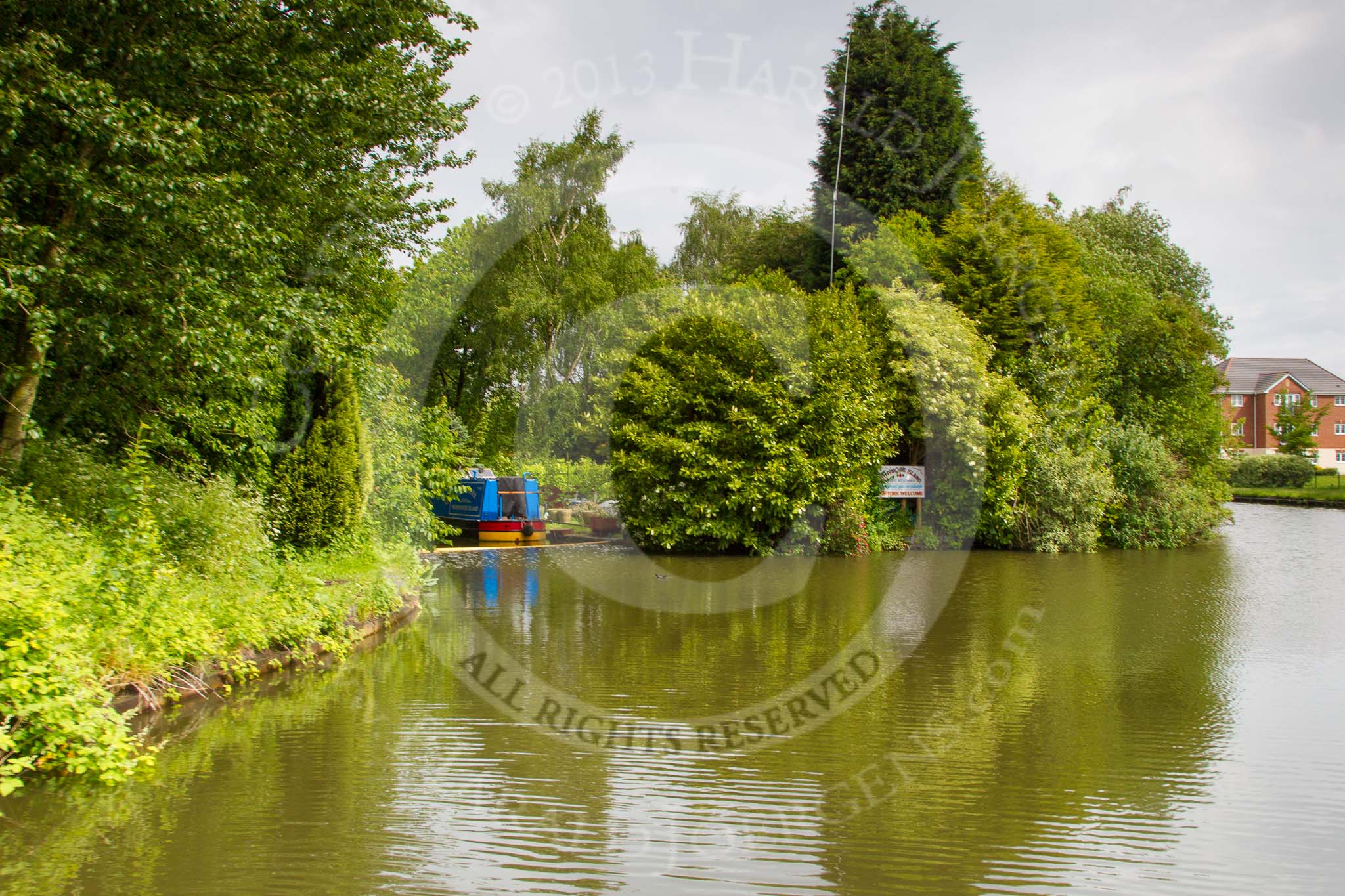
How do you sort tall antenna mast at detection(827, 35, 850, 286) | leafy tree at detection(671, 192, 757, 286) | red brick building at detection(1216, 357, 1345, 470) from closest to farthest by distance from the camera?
tall antenna mast at detection(827, 35, 850, 286) < leafy tree at detection(671, 192, 757, 286) < red brick building at detection(1216, 357, 1345, 470)

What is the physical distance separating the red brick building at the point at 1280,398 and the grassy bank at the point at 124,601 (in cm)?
6532

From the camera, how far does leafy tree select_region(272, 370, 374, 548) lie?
35.2ft

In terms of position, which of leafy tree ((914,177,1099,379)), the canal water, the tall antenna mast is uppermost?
the tall antenna mast

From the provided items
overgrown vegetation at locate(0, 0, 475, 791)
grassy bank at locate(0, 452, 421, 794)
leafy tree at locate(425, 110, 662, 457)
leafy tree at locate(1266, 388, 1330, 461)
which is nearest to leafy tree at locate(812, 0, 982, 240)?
leafy tree at locate(425, 110, 662, 457)

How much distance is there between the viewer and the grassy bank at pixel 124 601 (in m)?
4.80

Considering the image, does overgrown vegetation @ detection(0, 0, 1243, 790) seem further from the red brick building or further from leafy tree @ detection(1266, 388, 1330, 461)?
the red brick building

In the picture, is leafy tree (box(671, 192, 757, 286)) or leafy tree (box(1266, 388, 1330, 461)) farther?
leafy tree (box(1266, 388, 1330, 461))

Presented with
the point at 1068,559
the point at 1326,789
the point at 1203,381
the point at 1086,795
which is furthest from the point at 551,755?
the point at 1203,381

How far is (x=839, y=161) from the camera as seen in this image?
25906 millimetres

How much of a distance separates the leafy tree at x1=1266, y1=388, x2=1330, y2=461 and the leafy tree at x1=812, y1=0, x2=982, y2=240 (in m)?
32.4

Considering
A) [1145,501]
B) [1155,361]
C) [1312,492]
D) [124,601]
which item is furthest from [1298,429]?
[124,601]

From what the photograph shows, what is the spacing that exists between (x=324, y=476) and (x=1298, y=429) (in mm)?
53613

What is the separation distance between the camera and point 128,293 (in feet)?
23.3

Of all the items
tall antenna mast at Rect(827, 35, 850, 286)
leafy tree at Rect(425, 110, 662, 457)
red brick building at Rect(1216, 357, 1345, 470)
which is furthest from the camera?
red brick building at Rect(1216, 357, 1345, 470)
